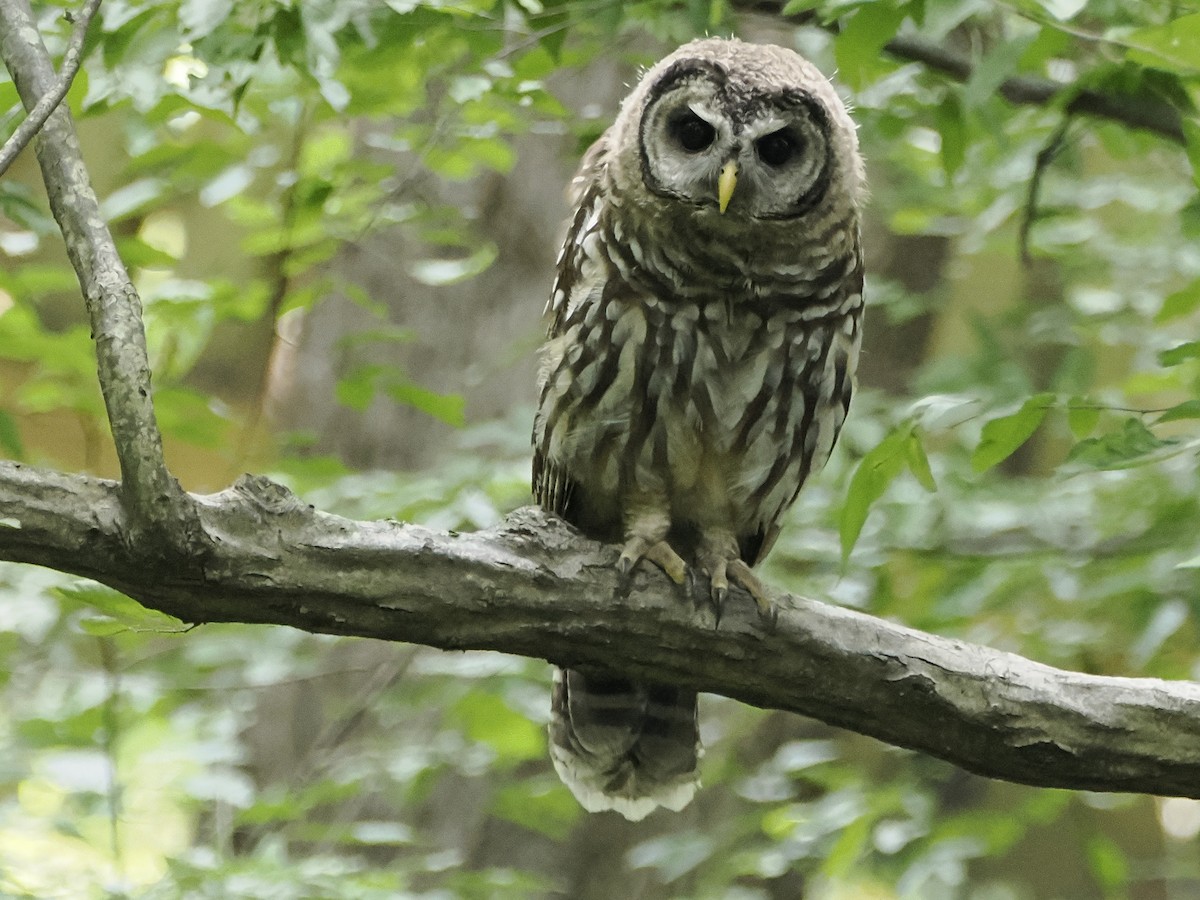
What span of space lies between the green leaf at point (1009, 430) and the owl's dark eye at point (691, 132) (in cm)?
90

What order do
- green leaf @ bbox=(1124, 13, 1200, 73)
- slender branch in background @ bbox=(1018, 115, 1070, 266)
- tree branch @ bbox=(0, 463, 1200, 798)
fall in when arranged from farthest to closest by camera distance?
slender branch in background @ bbox=(1018, 115, 1070, 266)
tree branch @ bbox=(0, 463, 1200, 798)
green leaf @ bbox=(1124, 13, 1200, 73)

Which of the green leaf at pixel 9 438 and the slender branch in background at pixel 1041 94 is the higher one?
the slender branch in background at pixel 1041 94

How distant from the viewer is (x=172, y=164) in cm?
295

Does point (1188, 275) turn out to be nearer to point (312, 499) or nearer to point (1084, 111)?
point (1084, 111)

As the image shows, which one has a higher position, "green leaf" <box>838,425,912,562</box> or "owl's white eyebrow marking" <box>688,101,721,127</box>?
"owl's white eyebrow marking" <box>688,101,721,127</box>

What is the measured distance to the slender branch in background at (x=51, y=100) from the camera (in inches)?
61.1

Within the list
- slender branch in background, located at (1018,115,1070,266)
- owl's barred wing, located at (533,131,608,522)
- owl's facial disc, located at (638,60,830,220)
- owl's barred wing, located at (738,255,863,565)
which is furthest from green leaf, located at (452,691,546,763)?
slender branch in background, located at (1018,115,1070,266)

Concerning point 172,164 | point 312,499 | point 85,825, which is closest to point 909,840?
point 312,499

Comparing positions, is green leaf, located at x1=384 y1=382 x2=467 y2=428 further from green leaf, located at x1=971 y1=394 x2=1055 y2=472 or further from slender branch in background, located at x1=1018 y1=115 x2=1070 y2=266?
slender branch in background, located at x1=1018 y1=115 x2=1070 y2=266

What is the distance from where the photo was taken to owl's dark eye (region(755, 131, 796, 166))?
8.50 feet

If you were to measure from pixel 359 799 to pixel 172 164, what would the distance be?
2428 mm

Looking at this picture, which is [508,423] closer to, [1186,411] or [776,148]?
[776,148]

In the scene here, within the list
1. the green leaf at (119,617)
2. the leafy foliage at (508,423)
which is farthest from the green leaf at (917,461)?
the green leaf at (119,617)

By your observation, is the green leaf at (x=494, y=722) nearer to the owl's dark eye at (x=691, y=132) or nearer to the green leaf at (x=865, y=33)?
the owl's dark eye at (x=691, y=132)
